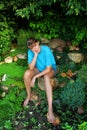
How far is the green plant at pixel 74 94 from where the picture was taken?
6555 mm

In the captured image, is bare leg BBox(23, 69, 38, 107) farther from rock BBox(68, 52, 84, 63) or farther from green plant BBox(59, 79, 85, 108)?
rock BBox(68, 52, 84, 63)

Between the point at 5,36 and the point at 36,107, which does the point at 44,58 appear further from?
the point at 5,36

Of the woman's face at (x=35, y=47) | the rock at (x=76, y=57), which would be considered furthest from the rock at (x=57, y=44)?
the woman's face at (x=35, y=47)

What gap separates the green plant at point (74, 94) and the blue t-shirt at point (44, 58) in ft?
1.78

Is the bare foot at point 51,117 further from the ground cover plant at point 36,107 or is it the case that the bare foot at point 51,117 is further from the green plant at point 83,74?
the green plant at point 83,74

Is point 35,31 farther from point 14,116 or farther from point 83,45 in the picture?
point 14,116

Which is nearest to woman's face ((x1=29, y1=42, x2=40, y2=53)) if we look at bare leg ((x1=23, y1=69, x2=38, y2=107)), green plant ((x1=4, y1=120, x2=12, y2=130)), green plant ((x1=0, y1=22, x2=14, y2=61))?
bare leg ((x1=23, y1=69, x2=38, y2=107))

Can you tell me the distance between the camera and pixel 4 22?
841 centimetres

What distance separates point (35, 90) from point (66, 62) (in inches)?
39.8

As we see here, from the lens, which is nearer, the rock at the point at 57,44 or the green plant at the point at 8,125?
the green plant at the point at 8,125

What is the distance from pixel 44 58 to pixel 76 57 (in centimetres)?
117

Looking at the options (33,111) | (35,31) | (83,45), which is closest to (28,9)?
(35,31)

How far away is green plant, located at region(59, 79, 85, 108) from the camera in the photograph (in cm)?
655

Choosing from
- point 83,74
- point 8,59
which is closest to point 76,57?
point 83,74
